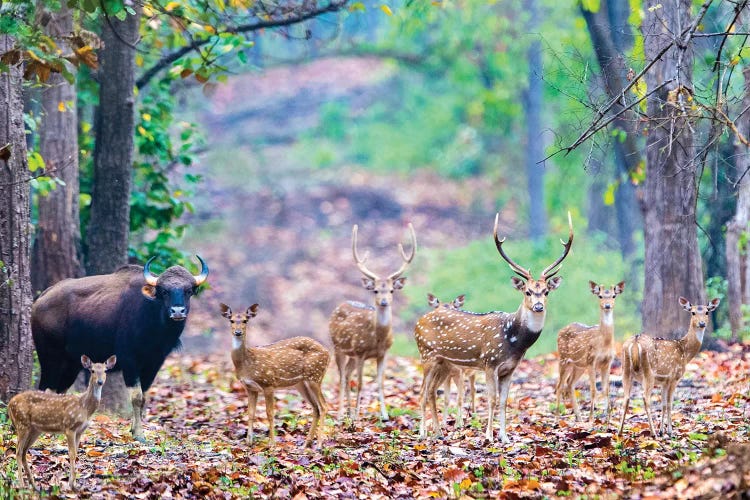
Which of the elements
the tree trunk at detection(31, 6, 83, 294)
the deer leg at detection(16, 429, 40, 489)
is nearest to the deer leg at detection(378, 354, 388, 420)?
the tree trunk at detection(31, 6, 83, 294)

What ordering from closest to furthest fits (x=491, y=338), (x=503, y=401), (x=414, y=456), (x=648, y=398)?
(x=414, y=456)
(x=648, y=398)
(x=503, y=401)
(x=491, y=338)

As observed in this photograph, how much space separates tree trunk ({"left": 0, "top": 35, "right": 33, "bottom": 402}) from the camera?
10938 mm

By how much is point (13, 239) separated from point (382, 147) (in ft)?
90.8

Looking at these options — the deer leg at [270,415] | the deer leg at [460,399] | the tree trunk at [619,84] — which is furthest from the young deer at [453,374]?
the tree trunk at [619,84]

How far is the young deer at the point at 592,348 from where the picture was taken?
11570 mm

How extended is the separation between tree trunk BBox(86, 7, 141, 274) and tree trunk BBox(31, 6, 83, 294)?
44 cm

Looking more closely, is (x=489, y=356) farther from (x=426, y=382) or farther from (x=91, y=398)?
(x=91, y=398)

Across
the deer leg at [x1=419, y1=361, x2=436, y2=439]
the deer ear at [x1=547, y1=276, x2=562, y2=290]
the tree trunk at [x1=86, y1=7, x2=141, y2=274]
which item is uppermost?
the tree trunk at [x1=86, y1=7, x2=141, y2=274]

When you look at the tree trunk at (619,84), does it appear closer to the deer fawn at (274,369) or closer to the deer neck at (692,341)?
the deer neck at (692,341)

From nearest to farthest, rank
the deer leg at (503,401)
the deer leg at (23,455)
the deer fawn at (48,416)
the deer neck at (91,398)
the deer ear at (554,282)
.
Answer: the deer leg at (23,455), the deer fawn at (48,416), the deer neck at (91,398), the deer leg at (503,401), the deer ear at (554,282)

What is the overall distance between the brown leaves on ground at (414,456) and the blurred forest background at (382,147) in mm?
2057

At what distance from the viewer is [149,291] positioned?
12.0 metres

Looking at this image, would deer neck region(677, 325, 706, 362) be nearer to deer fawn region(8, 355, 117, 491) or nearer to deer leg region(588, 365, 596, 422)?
deer leg region(588, 365, 596, 422)

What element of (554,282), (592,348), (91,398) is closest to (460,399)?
(592,348)
